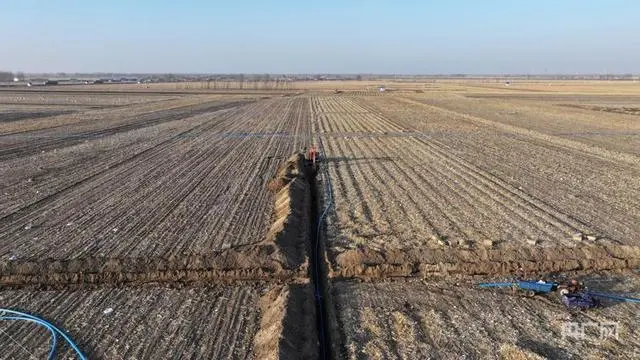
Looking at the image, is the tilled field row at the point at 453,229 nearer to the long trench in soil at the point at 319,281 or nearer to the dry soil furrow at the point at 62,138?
the long trench in soil at the point at 319,281

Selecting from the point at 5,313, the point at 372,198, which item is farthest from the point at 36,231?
the point at 372,198

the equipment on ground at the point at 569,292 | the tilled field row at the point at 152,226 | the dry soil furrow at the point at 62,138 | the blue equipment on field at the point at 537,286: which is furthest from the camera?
the dry soil furrow at the point at 62,138

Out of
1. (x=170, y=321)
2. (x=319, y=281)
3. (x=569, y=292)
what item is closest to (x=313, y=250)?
(x=319, y=281)

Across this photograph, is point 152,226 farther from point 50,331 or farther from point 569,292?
point 569,292

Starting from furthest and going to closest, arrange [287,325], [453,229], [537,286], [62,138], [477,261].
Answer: [62,138], [453,229], [477,261], [537,286], [287,325]

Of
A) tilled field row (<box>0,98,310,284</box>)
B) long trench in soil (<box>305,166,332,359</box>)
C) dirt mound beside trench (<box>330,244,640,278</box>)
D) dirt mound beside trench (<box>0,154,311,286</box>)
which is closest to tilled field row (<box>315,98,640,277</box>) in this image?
dirt mound beside trench (<box>330,244,640,278</box>)

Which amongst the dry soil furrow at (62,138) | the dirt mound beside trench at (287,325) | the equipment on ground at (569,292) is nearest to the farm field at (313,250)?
the dirt mound beside trench at (287,325)
